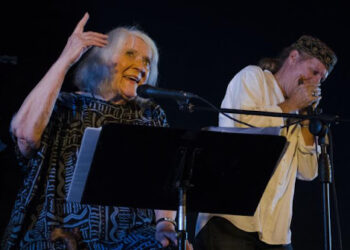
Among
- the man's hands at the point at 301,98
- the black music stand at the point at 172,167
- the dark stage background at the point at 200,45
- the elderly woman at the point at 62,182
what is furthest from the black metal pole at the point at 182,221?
the dark stage background at the point at 200,45

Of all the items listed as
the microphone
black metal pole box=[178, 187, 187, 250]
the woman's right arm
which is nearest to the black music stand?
black metal pole box=[178, 187, 187, 250]

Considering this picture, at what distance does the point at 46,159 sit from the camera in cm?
233

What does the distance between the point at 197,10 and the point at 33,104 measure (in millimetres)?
1879

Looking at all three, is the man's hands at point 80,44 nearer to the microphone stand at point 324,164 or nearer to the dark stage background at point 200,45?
the dark stage background at point 200,45

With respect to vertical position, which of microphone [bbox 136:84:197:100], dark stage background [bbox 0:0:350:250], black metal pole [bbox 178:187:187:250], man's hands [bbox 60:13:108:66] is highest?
dark stage background [bbox 0:0:350:250]

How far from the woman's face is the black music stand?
0.77m

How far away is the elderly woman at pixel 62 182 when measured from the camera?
2211 mm

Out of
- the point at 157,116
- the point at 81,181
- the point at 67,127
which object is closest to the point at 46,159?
the point at 67,127

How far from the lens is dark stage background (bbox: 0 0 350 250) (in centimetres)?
297

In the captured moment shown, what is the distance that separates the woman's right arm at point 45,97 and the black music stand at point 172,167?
436 mm

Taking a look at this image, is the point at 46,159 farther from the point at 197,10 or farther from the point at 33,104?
the point at 197,10

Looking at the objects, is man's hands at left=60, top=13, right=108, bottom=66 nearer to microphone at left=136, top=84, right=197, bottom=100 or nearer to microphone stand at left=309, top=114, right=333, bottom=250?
microphone at left=136, top=84, right=197, bottom=100

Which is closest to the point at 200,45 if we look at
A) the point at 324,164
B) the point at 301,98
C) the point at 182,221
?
the point at 301,98

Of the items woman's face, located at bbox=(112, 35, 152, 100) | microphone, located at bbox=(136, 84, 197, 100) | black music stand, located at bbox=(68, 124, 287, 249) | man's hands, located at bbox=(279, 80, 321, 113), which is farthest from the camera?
man's hands, located at bbox=(279, 80, 321, 113)
